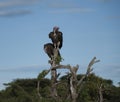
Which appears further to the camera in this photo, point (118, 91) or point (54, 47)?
point (118, 91)

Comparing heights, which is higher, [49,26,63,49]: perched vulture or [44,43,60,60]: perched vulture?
[49,26,63,49]: perched vulture

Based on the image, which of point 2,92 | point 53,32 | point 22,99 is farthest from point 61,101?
point 2,92

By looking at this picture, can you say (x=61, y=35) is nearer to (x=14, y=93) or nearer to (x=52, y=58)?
(x=52, y=58)

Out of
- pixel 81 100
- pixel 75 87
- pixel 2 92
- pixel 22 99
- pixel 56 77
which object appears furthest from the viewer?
pixel 2 92

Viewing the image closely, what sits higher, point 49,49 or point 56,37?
point 56,37

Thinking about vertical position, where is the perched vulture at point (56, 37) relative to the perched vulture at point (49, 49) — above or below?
above

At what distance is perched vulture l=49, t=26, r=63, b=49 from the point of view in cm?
2202

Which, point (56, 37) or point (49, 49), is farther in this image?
point (49, 49)

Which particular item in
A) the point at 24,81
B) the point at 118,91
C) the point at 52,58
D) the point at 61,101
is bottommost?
the point at 61,101

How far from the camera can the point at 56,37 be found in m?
22.0

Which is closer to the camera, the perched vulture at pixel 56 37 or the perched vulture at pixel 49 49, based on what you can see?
the perched vulture at pixel 56 37

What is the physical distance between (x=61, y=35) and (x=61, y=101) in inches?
81.4

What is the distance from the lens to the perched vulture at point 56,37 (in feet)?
72.2

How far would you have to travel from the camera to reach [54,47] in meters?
22.2
